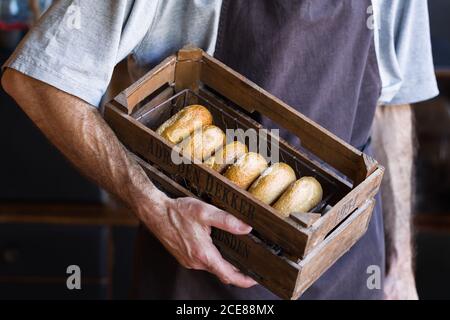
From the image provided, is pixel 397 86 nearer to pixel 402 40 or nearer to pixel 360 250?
pixel 402 40

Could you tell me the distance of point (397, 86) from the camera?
1.41m

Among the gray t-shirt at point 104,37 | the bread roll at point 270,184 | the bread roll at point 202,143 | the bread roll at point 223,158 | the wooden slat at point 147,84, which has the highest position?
the gray t-shirt at point 104,37

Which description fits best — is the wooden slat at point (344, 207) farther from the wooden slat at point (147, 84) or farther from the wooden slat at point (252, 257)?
the wooden slat at point (147, 84)

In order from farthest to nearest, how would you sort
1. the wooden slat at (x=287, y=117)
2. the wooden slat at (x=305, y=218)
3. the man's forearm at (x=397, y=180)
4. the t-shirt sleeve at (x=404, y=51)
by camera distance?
1. the man's forearm at (x=397, y=180)
2. the t-shirt sleeve at (x=404, y=51)
3. the wooden slat at (x=287, y=117)
4. the wooden slat at (x=305, y=218)

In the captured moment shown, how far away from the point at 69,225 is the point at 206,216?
4.02 feet

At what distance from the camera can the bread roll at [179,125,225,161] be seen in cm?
110

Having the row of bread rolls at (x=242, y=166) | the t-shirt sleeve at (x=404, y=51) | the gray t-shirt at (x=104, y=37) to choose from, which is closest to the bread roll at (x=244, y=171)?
the row of bread rolls at (x=242, y=166)

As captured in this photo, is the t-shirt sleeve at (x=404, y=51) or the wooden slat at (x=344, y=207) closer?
the wooden slat at (x=344, y=207)

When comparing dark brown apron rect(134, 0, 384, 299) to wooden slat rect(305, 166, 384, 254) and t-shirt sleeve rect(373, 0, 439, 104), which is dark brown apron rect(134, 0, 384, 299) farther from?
wooden slat rect(305, 166, 384, 254)

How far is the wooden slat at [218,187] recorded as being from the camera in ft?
3.41

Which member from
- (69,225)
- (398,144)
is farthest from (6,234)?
(398,144)

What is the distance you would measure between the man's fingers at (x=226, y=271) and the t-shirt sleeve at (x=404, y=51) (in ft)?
1.46

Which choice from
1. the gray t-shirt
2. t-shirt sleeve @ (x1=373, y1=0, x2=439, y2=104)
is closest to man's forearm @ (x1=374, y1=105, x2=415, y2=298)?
t-shirt sleeve @ (x1=373, y1=0, x2=439, y2=104)

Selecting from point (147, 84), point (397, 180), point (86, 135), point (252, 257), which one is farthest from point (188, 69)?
point (397, 180)
